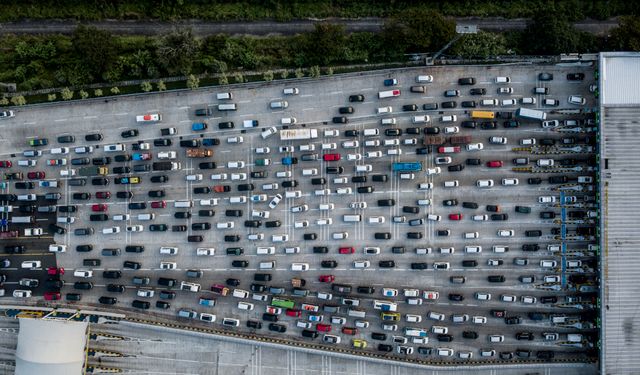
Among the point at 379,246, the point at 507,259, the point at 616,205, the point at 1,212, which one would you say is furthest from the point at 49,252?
the point at 616,205

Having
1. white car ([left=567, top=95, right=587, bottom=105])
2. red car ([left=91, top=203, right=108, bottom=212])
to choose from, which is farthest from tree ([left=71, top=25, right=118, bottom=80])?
white car ([left=567, top=95, right=587, bottom=105])

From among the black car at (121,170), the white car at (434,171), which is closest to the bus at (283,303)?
the white car at (434,171)

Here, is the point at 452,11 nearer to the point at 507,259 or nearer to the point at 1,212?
the point at 507,259

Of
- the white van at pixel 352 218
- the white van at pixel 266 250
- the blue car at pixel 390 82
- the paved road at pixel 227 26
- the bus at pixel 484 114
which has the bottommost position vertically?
the white van at pixel 266 250

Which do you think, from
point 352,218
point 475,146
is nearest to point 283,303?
point 352,218

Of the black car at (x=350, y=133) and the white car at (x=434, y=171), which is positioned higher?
the black car at (x=350, y=133)

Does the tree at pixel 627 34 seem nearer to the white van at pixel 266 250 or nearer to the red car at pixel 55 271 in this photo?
the white van at pixel 266 250
